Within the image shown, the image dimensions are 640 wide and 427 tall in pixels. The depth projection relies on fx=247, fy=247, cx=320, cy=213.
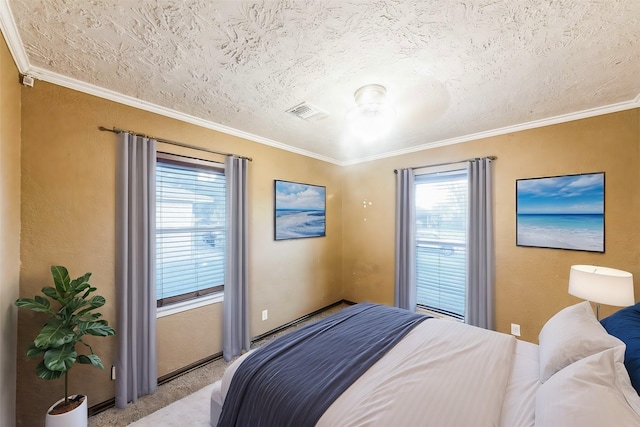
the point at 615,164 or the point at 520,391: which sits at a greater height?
the point at 615,164

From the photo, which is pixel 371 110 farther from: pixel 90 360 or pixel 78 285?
pixel 90 360

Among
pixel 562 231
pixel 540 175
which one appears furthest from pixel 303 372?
pixel 540 175

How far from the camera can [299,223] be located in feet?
12.1

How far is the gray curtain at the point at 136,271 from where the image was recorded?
2.06 meters

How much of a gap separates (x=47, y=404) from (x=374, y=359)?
7.76ft

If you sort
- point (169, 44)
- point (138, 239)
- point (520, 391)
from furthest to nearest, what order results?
1. point (138, 239)
2. point (169, 44)
3. point (520, 391)

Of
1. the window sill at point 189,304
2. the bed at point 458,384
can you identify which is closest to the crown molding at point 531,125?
the bed at point 458,384

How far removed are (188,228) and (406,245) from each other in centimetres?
283

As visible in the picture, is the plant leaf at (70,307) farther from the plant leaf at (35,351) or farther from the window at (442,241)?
the window at (442,241)

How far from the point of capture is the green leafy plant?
4.96ft

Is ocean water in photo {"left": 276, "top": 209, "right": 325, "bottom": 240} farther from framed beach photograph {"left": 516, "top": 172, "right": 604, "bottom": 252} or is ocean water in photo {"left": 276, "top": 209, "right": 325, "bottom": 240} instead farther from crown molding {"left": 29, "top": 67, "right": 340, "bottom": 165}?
framed beach photograph {"left": 516, "top": 172, "right": 604, "bottom": 252}

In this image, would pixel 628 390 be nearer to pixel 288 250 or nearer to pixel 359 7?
pixel 359 7

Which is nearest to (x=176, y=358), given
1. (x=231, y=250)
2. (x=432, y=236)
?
(x=231, y=250)

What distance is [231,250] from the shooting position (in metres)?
2.83
